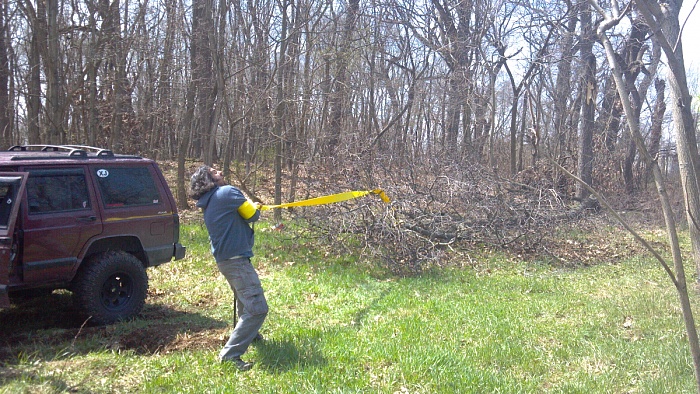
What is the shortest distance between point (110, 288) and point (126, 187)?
131cm

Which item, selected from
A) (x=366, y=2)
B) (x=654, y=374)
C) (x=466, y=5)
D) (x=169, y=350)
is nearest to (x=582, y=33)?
(x=466, y=5)

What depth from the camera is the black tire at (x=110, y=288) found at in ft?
21.9

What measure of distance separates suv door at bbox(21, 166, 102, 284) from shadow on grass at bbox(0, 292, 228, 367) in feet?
2.23

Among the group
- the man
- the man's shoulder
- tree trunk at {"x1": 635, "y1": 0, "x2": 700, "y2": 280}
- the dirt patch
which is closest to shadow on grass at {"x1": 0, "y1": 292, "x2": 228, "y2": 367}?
the dirt patch

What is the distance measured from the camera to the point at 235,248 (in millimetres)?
5469

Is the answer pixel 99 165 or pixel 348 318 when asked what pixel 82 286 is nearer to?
pixel 99 165

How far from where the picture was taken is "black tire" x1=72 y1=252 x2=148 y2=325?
21.9 feet

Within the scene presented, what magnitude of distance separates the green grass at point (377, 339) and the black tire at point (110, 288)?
21 centimetres

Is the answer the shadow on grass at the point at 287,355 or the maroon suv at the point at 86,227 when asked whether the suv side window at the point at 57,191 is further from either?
the shadow on grass at the point at 287,355

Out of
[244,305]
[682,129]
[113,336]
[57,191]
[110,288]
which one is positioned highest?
[682,129]

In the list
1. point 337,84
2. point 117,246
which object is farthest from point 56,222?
point 337,84

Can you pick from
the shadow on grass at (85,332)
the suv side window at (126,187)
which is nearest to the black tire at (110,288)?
the shadow on grass at (85,332)

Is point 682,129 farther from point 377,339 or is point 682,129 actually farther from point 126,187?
point 126,187

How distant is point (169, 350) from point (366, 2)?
1556 cm
